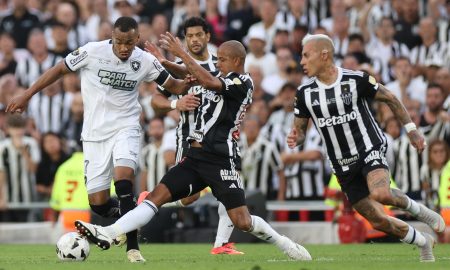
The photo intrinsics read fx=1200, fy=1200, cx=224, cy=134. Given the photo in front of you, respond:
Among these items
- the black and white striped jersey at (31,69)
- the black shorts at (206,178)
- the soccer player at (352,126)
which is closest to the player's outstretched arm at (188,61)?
the black shorts at (206,178)

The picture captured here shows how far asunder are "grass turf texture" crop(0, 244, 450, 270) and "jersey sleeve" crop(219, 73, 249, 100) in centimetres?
166

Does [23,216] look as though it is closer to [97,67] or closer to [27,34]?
[27,34]

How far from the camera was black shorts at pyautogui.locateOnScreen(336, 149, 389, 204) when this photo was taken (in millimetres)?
11883

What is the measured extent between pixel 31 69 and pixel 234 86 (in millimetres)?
10493

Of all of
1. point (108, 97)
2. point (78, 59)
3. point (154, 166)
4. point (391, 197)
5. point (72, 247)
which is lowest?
point (72, 247)

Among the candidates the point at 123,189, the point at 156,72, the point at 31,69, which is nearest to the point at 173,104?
the point at 156,72

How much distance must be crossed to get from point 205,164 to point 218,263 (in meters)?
0.98

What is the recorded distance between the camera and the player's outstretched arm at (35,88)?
12066 millimetres

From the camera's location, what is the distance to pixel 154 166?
19.0m

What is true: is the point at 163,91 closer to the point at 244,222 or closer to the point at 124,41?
the point at 124,41

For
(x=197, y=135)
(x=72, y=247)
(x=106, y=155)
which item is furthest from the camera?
(x=106, y=155)

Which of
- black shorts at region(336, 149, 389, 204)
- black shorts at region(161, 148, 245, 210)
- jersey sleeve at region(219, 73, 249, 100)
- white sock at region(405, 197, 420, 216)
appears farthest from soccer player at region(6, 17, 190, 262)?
white sock at region(405, 197, 420, 216)

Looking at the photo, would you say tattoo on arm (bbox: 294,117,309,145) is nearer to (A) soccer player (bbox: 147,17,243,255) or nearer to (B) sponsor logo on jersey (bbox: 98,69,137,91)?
(A) soccer player (bbox: 147,17,243,255)

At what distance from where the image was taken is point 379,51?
19.8 meters
